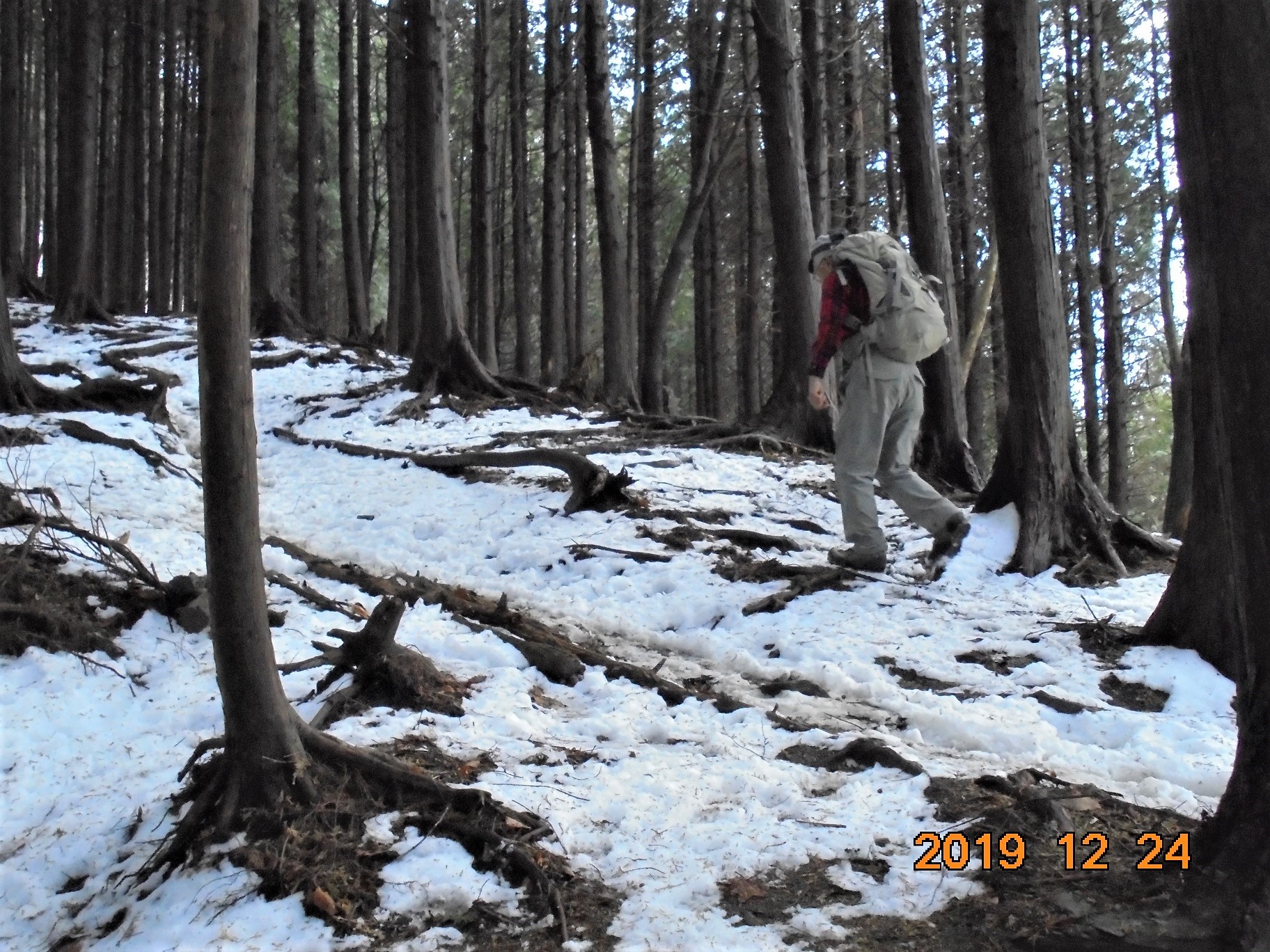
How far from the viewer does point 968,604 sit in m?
5.61

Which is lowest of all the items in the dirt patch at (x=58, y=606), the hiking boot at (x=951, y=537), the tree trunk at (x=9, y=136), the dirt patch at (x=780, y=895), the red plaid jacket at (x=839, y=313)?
the dirt patch at (x=780, y=895)

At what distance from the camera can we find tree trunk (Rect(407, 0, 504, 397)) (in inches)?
471

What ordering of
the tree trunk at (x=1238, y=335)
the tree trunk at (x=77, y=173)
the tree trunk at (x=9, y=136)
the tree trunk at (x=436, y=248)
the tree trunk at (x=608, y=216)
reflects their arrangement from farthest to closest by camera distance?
1. the tree trunk at (x=9, y=136)
2. the tree trunk at (x=77, y=173)
3. the tree trunk at (x=608, y=216)
4. the tree trunk at (x=436, y=248)
5. the tree trunk at (x=1238, y=335)

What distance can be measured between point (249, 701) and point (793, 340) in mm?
7970

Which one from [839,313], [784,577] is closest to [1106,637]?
[784,577]

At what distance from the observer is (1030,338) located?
6230 mm

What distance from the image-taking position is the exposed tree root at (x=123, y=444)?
8.41 m

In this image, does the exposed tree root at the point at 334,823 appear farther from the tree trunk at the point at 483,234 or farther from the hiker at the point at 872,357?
the tree trunk at the point at 483,234

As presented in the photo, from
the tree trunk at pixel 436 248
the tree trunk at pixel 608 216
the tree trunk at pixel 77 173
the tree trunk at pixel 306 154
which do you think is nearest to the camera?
the tree trunk at pixel 436 248

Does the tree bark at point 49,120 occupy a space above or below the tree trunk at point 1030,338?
above

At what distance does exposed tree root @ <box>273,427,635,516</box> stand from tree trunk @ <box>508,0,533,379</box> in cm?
1069

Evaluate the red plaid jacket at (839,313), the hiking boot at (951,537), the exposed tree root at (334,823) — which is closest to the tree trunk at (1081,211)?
the hiking boot at (951,537)

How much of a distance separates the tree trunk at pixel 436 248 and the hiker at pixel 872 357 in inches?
263

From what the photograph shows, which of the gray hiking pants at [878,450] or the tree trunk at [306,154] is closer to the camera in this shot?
the gray hiking pants at [878,450]
